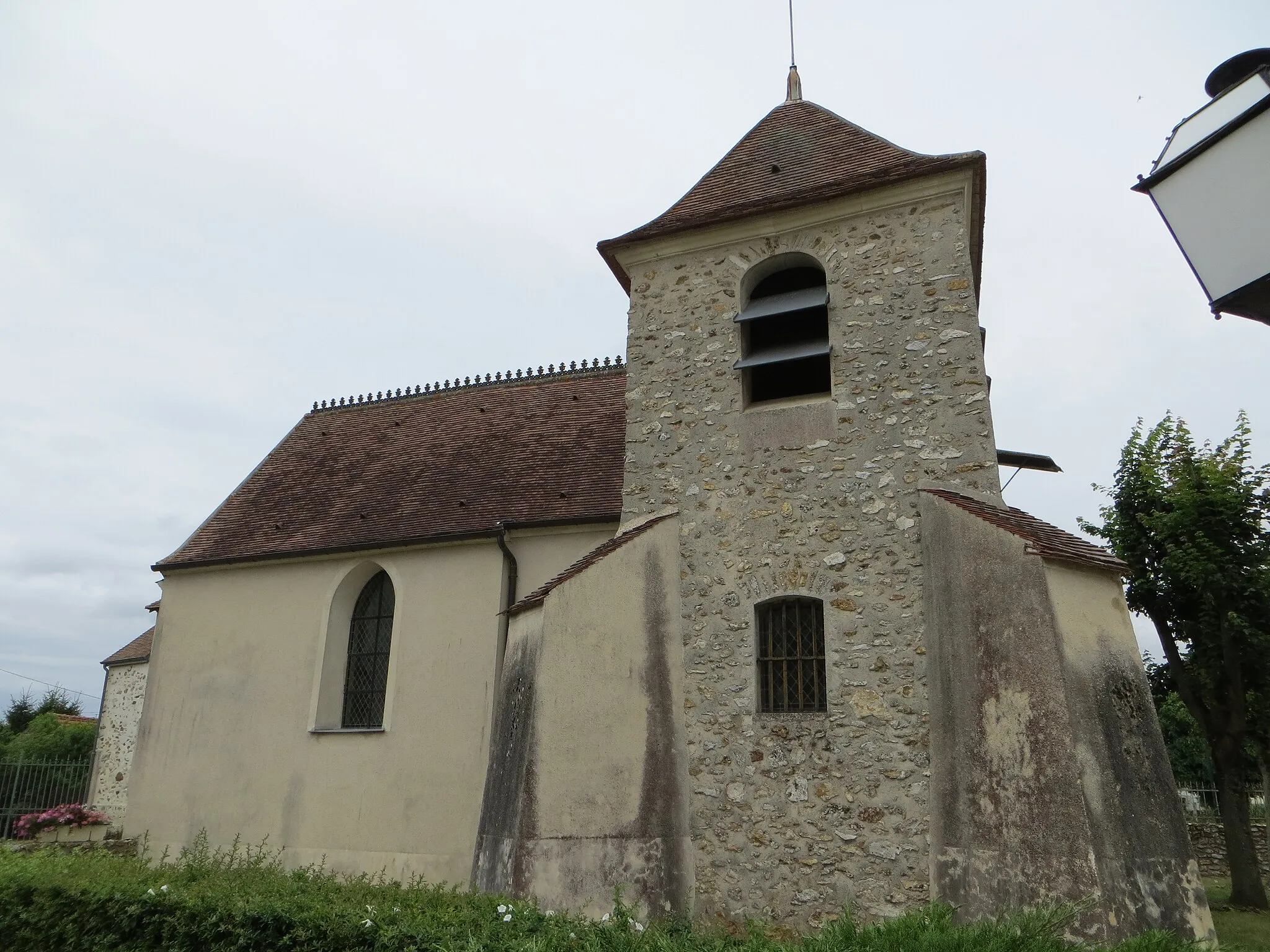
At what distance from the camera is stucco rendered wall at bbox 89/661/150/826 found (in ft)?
79.3

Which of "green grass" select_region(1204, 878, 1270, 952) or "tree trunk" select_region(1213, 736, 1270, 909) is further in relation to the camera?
"tree trunk" select_region(1213, 736, 1270, 909)

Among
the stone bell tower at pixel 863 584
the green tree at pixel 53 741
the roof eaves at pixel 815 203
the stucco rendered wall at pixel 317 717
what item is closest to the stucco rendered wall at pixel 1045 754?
the stone bell tower at pixel 863 584

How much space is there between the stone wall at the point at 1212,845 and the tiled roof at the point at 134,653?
27.0 meters

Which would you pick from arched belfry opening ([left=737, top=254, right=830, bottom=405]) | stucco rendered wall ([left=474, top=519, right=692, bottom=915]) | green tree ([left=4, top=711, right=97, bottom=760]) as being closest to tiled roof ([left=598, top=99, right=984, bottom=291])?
arched belfry opening ([left=737, top=254, right=830, bottom=405])

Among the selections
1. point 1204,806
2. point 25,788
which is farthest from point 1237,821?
point 25,788

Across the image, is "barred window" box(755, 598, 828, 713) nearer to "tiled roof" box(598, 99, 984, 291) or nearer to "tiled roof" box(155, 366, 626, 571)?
"tiled roof" box(155, 366, 626, 571)

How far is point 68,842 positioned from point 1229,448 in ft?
66.9

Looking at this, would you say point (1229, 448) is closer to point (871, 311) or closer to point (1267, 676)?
point (1267, 676)

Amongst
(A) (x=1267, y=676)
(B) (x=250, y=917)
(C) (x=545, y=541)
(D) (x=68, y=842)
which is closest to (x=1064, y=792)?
(B) (x=250, y=917)

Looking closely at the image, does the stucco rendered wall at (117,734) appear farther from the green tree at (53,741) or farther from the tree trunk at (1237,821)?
the tree trunk at (1237,821)

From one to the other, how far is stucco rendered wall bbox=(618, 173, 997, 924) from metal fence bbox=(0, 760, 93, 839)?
1494 cm

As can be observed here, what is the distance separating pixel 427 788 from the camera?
1188cm

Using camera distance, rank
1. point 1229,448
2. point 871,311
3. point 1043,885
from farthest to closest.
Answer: point 1229,448 < point 871,311 < point 1043,885

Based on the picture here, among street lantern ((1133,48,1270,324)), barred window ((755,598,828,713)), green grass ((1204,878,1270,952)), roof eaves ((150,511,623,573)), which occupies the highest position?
roof eaves ((150,511,623,573))
